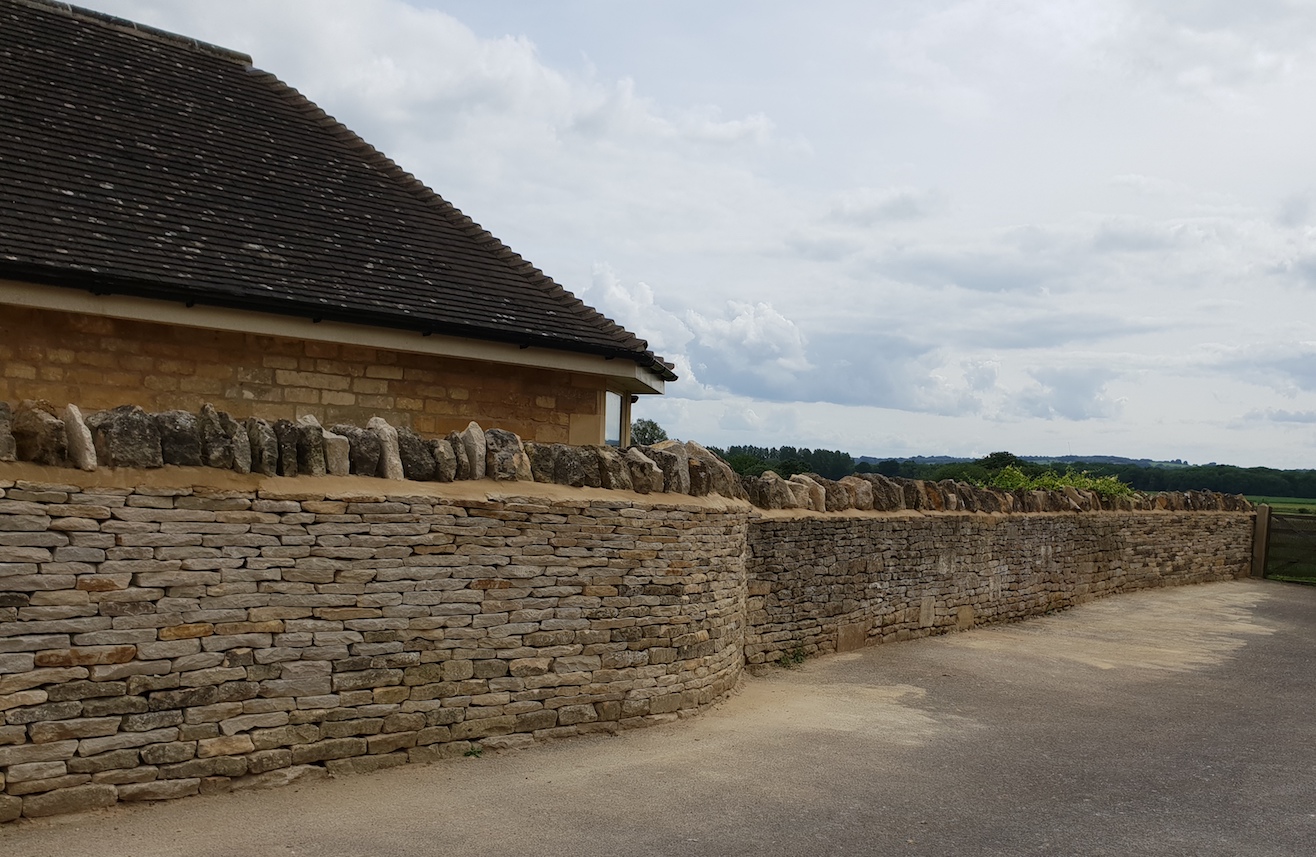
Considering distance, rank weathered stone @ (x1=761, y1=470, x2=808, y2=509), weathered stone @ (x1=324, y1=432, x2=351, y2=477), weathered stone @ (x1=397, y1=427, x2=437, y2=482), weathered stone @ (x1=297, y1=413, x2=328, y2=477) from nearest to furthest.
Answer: weathered stone @ (x1=297, y1=413, x2=328, y2=477)
weathered stone @ (x1=324, y1=432, x2=351, y2=477)
weathered stone @ (x1=397, y1=427, x2=437, y2=482)
weathered stone @ (x1=761, y1=470, x2=808, y2=509)

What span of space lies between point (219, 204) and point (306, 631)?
6.22 meters

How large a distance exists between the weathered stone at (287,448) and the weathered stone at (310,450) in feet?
0.11

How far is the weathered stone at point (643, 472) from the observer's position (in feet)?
25.9

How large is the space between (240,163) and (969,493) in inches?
386

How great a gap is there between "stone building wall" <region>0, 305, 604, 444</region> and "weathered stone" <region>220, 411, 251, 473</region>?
4.29m

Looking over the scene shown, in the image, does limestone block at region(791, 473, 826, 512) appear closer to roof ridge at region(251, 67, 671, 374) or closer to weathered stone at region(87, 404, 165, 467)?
roof ridge at region(251, 67, 671, 374)

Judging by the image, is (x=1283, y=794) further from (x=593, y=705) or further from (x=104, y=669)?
(x=104, y=669)

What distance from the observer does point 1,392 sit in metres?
8.90

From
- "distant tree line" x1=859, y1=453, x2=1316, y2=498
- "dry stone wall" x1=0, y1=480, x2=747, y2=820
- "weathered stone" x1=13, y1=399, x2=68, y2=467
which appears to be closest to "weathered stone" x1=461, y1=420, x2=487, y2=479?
"dry stone wall" x1=0, y1=480, x2=747, y2=820

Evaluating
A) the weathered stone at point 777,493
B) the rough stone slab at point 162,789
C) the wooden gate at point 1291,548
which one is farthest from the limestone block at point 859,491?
the wooden gate at point 1291,548

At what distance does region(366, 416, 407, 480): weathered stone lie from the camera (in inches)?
255

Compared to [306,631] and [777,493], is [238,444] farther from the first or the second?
[777,493]

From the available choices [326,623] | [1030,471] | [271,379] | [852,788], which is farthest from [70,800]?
[1030,471]

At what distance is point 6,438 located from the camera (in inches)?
201
